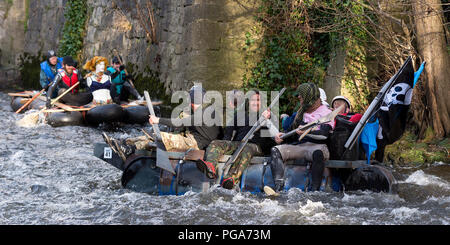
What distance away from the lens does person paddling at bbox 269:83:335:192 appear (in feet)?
20.8

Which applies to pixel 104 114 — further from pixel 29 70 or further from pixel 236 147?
pixel 29 70

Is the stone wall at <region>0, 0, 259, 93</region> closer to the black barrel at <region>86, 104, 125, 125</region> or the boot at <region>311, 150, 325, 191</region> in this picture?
the black barrel at <region>86, 104, 125, 125</region>

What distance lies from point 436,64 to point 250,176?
12.6ft

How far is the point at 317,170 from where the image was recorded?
20.7 ft

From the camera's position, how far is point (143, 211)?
6.18 m

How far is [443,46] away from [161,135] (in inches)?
184

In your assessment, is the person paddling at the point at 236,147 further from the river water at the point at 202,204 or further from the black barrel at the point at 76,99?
the black barrel at the point at 76,99

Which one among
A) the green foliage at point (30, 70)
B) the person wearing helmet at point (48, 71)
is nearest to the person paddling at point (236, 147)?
the person wearing helmet at point (48, 71)

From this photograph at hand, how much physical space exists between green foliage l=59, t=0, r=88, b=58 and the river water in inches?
365

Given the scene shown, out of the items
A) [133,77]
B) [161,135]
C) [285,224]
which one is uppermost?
[133,77]

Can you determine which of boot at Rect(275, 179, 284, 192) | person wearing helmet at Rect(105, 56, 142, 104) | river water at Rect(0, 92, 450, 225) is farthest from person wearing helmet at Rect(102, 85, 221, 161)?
person wearing helmet at Rect(105, 56, 142, 104)
